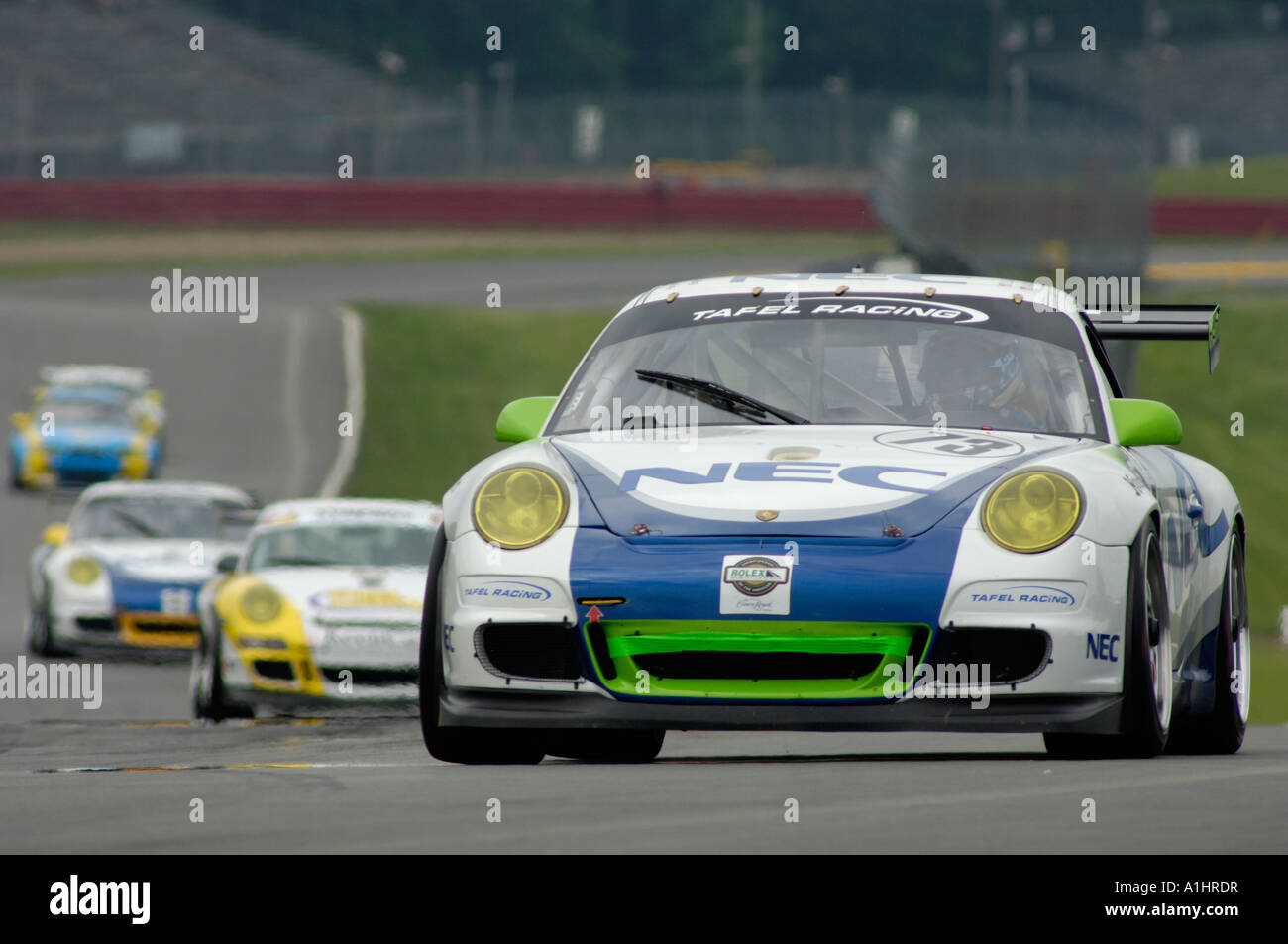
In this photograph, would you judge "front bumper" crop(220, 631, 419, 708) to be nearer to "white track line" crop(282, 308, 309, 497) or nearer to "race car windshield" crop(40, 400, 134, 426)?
"white track line" crop(282, 308, 309, 497)

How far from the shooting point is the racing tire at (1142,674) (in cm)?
644

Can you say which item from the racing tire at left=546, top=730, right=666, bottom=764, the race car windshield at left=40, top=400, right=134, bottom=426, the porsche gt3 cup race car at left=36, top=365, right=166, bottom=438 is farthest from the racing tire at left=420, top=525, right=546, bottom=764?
the porsche gt3 cup race car at left=36, top=365, right=166, bottom=438

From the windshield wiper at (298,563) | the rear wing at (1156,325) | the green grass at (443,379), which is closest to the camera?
the rear wing at (1156,325)

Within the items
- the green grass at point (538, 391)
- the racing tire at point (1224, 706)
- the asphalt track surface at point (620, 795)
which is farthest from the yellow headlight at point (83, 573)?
the racing tire at point (1224, 706)

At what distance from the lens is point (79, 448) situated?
91.9 feet

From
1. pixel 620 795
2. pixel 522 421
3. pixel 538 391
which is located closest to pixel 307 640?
pixel 522 421

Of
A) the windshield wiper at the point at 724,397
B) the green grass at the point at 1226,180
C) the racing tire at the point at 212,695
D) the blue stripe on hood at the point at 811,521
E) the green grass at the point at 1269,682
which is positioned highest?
the green grass at the point at 1226,180

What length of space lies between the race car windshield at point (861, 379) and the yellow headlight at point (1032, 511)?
71cm

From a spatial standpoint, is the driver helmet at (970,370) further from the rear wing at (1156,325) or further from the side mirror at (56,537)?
the side mirror at (56,537)

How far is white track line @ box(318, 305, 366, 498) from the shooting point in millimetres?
28297

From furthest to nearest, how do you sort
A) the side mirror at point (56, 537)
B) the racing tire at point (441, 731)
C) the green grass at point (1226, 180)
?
the green grass at point (1226, 180) → the side mirror at point (56, 537) → the racing tire at point (441, 731)

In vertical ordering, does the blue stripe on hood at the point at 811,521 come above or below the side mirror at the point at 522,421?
below
